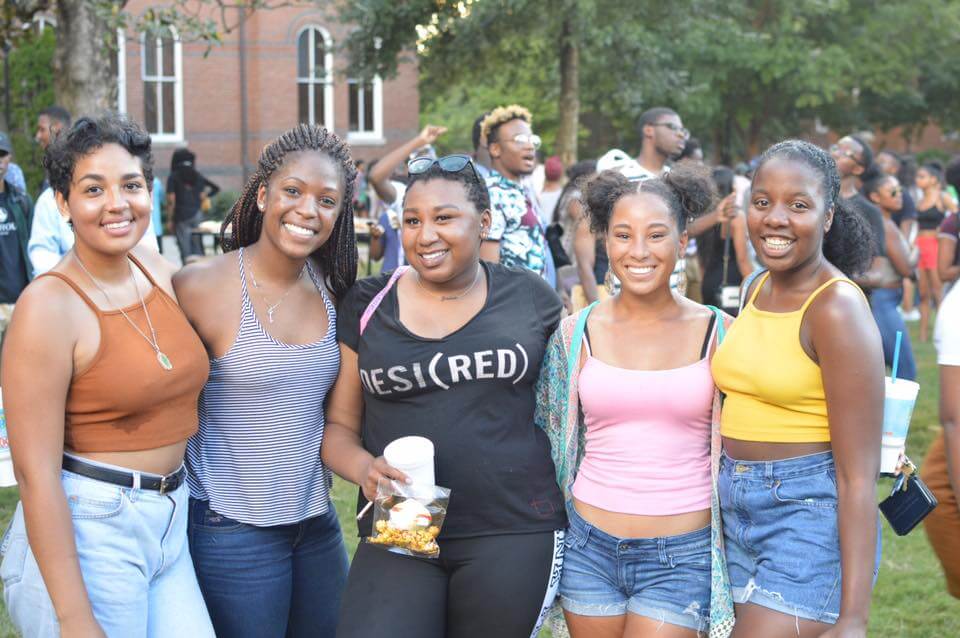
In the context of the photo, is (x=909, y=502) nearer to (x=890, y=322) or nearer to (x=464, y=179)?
(x=464, y=179)

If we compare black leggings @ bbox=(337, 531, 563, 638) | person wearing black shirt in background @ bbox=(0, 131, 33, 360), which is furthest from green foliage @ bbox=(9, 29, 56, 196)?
black leggings @ bbox=(337, 531, 563, 638)

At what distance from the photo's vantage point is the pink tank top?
3096 millimetres

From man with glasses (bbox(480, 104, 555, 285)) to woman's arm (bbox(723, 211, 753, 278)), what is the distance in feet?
6.28

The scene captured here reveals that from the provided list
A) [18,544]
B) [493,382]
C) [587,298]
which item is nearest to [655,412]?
[493,382]

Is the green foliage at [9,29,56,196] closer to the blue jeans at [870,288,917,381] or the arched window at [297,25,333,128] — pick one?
the arched window at [297,25,333,128]

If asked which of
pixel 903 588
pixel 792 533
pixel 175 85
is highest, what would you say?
pixel 175 85

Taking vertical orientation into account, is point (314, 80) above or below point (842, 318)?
above

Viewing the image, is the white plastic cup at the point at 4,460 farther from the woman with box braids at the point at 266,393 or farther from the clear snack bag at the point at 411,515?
the clear snack bag at the point at 411,515

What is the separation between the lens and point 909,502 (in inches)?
126

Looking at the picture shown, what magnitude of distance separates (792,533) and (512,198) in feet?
11.3

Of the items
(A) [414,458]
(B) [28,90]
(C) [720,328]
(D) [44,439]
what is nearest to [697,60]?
(B) [28,90]

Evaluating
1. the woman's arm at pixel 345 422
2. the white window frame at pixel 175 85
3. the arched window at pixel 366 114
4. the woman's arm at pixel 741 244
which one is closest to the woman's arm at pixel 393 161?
the woman's arm at pixel 741 244

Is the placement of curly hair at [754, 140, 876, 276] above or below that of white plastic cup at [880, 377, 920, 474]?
above

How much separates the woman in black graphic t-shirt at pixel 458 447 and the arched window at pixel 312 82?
24.2m
